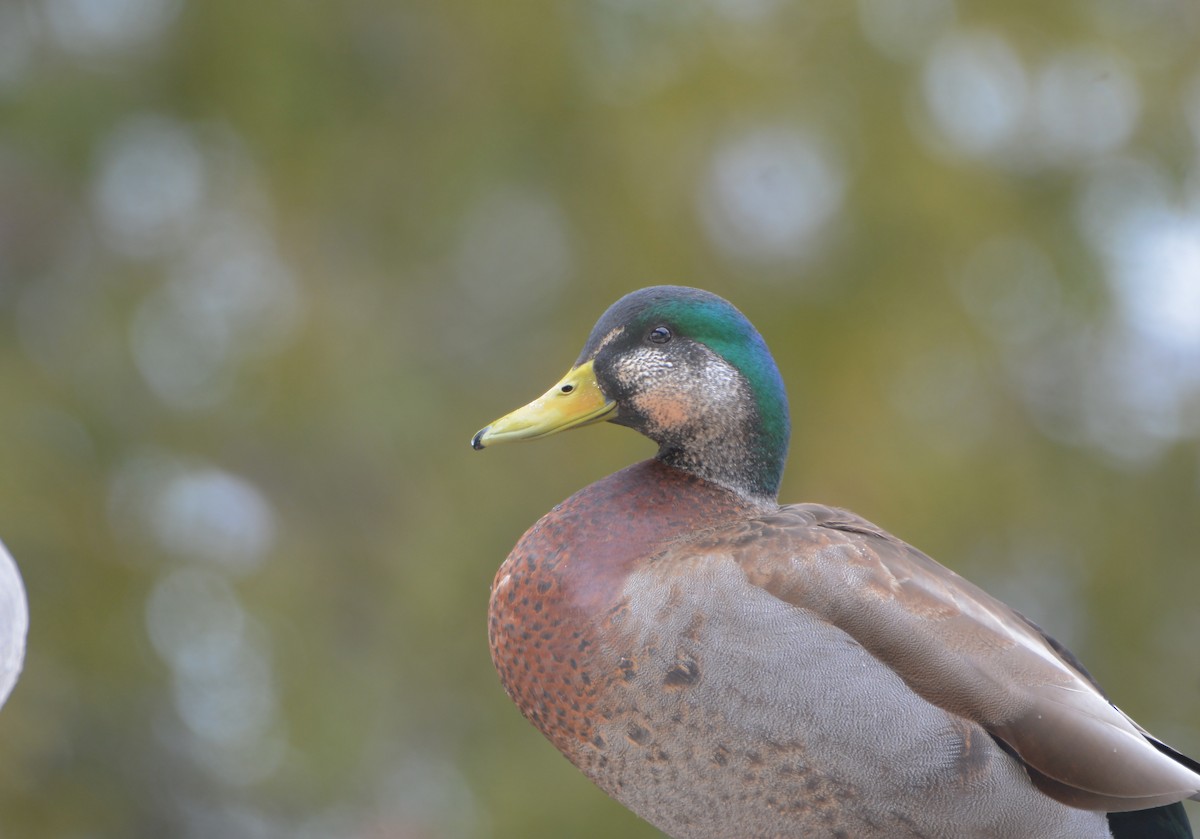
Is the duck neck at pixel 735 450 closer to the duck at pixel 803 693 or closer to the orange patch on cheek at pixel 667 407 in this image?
the orange patch on cheek at pixel 667 407

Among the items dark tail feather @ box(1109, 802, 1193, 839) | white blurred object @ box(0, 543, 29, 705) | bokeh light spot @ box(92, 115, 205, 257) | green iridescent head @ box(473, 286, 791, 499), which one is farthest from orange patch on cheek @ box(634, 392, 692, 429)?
bokeh light spot @ box(92, 115, 205, 257)

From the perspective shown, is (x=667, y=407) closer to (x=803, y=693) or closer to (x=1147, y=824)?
(x=803, y=693)

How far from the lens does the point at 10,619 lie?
73.8 inches

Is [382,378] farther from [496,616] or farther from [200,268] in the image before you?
[496,616]

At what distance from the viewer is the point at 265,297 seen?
26.7 feet

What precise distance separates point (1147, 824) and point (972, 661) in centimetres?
47

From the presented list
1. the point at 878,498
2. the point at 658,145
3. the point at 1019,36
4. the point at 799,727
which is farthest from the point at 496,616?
the point at 1019,36

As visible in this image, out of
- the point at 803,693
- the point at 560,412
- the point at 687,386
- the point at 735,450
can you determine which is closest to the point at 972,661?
the point at 803,693

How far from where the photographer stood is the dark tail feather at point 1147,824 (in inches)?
107

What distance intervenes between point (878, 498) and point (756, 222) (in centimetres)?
159

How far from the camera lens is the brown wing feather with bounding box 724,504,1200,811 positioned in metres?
2.51

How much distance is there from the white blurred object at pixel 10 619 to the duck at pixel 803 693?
0.96 meters

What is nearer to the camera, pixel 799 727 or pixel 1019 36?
pixel 799 727

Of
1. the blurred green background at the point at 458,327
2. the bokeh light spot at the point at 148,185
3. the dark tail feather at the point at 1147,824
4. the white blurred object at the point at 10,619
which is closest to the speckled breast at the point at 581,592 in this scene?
the dark tail feather at the point at 1147,824
